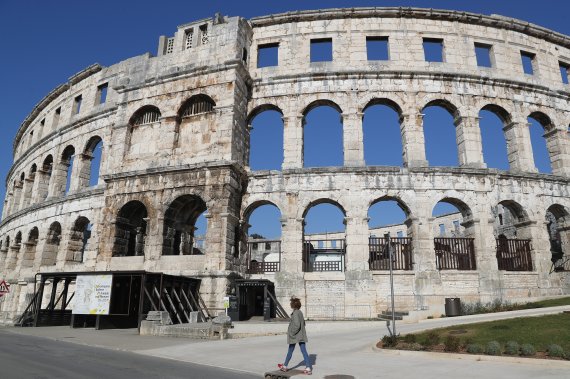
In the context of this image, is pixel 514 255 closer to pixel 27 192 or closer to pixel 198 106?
pixel 198 106

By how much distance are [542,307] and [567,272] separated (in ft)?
21.2

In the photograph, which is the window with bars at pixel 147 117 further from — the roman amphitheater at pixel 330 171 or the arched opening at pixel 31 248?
the arched opening at pixel 31 248

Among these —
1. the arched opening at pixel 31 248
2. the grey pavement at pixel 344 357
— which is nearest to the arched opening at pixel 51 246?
the arched opening at pixel 31 248

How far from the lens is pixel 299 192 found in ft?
67.8

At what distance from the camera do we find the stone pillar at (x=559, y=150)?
2309 cm

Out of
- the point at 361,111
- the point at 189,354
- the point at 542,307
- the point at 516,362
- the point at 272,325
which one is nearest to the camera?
the point at 516,362

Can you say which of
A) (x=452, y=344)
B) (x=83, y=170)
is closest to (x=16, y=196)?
(x=83, y=170)

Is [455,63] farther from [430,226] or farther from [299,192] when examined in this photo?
[299,192]

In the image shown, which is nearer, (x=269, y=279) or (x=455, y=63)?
(x=269, y=279)

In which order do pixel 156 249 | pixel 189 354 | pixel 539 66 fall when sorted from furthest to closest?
1. pixel 539 66
2. pixel 156 249
3. pixel 189 354

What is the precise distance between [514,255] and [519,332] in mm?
11871

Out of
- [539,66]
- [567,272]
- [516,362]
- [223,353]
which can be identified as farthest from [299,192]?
[539,66]

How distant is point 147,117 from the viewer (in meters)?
23.1

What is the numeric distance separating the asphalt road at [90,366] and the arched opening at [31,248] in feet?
70.4
